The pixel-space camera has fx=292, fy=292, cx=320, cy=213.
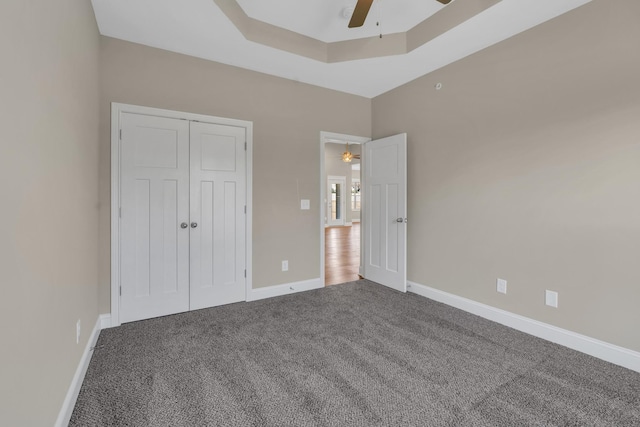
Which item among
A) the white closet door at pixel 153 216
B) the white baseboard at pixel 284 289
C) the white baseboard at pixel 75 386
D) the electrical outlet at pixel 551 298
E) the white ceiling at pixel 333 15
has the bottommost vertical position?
the white baseboard at pixel 75 386

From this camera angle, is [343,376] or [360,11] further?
[360,11]

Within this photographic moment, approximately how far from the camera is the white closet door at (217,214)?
315 cm

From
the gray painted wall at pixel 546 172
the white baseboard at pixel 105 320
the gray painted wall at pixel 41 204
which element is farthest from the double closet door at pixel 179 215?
the gray painted wall at pixel 546 172

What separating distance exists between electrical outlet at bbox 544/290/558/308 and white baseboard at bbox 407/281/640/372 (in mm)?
188

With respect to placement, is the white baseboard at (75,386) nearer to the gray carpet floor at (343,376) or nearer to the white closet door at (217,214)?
the gray carpet floor at (343,376)

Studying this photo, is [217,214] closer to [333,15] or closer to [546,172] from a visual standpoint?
[333,15]

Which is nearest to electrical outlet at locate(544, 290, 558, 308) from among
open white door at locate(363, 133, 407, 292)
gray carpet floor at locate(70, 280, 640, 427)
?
gray carpet floor at locate(70, 280, 640, 427)

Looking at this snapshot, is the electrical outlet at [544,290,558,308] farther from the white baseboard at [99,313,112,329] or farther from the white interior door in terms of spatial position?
the white interior door

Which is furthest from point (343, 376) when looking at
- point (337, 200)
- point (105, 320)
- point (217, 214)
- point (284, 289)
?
point (337, 200)

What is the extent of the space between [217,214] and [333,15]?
2323 millimetres

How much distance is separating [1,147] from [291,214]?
293cm

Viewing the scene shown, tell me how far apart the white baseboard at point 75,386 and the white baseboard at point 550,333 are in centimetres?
333

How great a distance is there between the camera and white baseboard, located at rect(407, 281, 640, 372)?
2131 millimetres

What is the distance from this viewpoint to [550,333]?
250 centimetres
